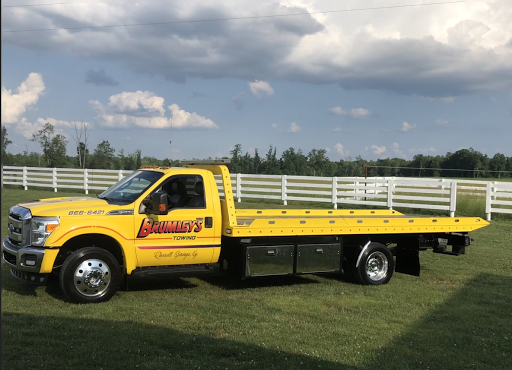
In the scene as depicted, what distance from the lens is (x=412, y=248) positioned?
32.3 feet

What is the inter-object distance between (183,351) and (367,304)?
3.35m

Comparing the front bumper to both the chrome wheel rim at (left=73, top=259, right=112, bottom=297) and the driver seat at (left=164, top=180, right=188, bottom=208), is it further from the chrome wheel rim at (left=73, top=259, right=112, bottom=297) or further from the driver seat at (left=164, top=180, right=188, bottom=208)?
the driver seat at (left=164, top=180, right=188, bottom=208)

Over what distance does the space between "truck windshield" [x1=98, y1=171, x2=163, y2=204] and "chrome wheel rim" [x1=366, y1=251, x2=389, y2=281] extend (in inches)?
159

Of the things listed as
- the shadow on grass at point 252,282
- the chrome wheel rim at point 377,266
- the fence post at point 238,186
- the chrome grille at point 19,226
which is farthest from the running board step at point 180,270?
the fence post at point 238,186

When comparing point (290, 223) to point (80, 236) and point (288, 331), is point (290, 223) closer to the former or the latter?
point (288, 331)

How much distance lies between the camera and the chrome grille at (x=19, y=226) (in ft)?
23.9

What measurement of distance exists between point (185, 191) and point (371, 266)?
363cm

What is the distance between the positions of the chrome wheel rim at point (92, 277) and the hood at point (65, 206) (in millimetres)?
739

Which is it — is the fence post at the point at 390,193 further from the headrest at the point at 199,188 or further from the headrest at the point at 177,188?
the headrest at the point at 177,188

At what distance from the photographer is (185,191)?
27.5 feet

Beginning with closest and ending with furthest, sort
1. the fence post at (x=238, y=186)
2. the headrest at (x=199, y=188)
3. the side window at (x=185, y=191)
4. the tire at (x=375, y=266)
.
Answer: the side window at (x=185, y=191), the headrest at (x=199, y=188), the tire at (x=375, y=266), the fence post at (x=238, y=186)

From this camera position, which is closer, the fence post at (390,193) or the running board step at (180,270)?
the running board step at (180,270)

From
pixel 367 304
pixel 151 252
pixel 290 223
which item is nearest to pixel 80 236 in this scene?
pixel 151 252

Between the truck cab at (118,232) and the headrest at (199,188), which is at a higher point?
the headrest at (199,188)
